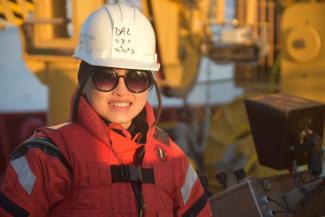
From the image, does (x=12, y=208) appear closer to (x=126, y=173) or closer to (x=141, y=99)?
(x=126, y=173)

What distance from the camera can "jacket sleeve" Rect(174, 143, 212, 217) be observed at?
2.30 meters

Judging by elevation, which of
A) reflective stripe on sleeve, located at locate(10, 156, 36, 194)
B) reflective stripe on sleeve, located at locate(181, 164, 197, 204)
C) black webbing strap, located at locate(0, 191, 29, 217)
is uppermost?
reflective stripe on sleeve, located at locate(10, 156, 36, 194)

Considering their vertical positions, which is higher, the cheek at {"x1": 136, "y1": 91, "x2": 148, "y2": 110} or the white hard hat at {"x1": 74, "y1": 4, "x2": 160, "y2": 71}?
the white hard hat at {"x1": 74, "y1": 4, "x2": 160, "y2": 71}

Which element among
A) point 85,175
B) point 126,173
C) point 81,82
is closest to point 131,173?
point 126,173

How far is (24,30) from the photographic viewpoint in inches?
185

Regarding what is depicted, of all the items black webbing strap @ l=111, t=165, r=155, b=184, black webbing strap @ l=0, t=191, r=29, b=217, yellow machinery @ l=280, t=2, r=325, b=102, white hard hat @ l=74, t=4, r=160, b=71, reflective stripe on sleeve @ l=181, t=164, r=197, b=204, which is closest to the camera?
black webbing strap @ l=0, t=191, r=29, b=217

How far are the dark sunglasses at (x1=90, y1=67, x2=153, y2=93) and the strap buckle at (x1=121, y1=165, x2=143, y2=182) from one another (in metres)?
0.26

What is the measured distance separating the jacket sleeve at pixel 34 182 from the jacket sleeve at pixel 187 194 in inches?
17.4

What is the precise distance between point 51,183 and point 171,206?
18.6 inches

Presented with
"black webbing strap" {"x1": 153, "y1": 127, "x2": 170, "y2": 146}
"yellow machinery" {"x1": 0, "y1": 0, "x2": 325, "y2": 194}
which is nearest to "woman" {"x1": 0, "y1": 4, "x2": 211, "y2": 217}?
"black webbing strap" {"x1": 153, "y1": 127, "x2": 170, "y2": 146}

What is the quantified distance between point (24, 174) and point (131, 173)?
34 centimetres

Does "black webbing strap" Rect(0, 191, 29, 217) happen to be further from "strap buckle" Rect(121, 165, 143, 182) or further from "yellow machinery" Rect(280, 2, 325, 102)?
"yellow machinery" Rect(280, 2, 325, 102)

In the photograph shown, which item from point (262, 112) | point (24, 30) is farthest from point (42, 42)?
point (262, 112)

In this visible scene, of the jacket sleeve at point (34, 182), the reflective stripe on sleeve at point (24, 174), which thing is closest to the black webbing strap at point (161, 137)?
the jacket sleeve at point (34, 182)
